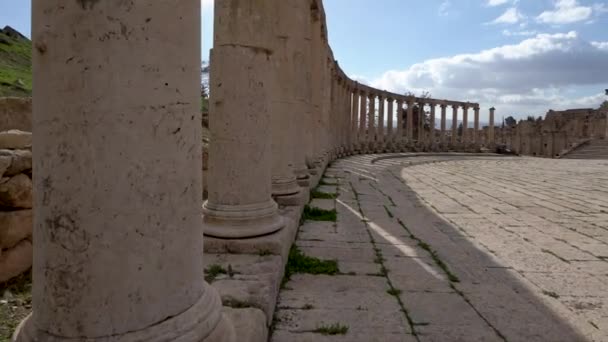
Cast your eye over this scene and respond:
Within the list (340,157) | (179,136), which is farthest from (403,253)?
(340,157)

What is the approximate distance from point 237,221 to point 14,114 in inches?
214

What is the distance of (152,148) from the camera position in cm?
184

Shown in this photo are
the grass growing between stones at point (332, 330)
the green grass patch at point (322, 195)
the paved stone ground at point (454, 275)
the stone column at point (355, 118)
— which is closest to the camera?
the grass growing between stones at point (332, 330)

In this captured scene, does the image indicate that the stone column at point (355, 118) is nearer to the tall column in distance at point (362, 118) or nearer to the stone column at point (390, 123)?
the tall column in distance at point (362, 118)

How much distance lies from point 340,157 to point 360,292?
709 inches

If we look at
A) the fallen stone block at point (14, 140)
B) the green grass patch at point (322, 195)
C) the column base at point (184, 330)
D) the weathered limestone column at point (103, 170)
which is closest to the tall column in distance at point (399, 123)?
the green grass patch at point (322, 195)

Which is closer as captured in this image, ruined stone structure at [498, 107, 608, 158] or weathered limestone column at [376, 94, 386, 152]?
weathered limestone column at [376, 94, 386, 152]

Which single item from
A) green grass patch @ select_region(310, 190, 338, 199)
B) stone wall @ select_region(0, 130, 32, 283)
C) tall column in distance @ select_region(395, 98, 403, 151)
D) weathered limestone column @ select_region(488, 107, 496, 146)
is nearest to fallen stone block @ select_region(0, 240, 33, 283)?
stone wall @ select_region(0, 130, 32, 283)

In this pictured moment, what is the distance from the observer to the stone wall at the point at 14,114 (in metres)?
7.15

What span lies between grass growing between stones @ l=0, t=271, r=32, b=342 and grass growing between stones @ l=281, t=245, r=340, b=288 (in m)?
2.26

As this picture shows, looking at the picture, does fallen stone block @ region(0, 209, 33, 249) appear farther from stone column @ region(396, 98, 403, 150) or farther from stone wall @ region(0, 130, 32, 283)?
stone column @ region(396, 98, 403, 150)

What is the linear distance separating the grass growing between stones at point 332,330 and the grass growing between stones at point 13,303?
2166 millimetres

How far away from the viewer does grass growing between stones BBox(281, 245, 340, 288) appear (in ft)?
14.6

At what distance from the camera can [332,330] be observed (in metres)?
3.14
